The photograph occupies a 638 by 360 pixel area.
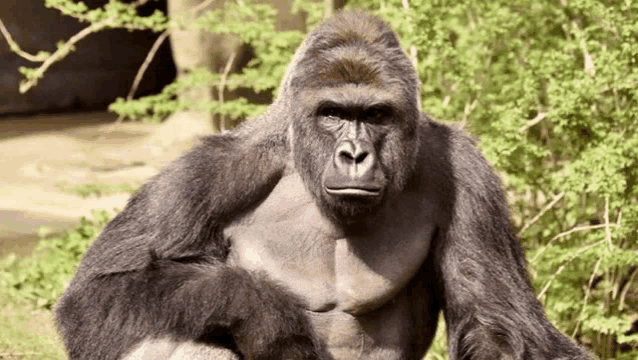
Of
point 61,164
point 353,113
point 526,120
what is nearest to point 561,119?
point 526,120

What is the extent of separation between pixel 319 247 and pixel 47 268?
3.84m

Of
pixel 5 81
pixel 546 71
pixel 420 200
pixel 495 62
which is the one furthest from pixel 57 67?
pixel 420 200

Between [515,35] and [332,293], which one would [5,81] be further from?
[332,293]

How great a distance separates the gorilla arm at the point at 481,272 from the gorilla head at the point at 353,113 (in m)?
0.28

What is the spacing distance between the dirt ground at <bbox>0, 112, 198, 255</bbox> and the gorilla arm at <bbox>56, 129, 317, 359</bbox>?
4.36 m

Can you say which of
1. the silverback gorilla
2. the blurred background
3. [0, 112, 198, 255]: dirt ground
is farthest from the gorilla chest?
[0, 112, 198, 255]: dirt ground

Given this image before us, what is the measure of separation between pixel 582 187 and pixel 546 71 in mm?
723

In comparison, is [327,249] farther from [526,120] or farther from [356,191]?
[526,120]

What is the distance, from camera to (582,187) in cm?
566

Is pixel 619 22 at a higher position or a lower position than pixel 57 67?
higher

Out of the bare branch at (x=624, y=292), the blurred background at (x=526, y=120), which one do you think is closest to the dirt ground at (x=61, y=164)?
the blurred background at (x=526, y=120)

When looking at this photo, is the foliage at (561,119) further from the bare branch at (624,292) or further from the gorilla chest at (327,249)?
the gorilla chest at (327,249)

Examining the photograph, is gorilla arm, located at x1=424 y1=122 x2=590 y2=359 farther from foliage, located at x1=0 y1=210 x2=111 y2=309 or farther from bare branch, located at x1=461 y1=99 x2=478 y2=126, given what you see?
foliage, located at x1=0 y1=210 x2=111 y2=309

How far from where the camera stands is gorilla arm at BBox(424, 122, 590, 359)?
424 centimetres
